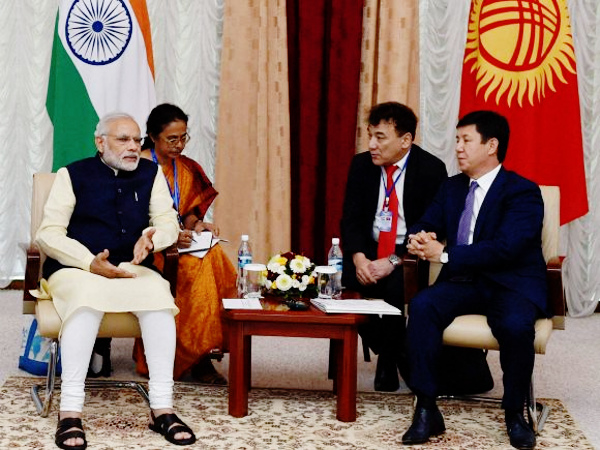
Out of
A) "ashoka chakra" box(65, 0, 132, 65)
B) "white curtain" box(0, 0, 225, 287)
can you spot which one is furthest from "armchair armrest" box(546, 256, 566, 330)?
"white curtain" box(0, 0, 225, 287)

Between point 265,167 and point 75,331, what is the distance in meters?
2.84

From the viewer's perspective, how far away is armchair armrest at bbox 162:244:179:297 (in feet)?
13.0

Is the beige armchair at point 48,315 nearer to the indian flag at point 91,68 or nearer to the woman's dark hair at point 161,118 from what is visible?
the woman's dark hair at point 161,118

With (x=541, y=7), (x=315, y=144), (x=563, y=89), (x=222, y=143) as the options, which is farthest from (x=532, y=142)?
(x=222, y=143)

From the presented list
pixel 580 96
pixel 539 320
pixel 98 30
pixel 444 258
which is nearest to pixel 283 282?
pixel 444 258

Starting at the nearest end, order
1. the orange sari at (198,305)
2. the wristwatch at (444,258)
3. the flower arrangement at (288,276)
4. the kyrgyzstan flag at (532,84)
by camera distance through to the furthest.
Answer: the wristwatch at (444,258)
the flower arrangement at (288,276)
the orange sari at (198,305)
the kyrgyzstan flag at (532,84)

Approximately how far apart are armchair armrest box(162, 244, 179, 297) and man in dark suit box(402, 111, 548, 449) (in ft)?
3.30

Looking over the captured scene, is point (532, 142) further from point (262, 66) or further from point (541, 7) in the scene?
point (262, 66)

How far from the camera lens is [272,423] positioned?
12.1 feet

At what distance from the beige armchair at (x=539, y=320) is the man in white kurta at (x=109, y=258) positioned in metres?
1.04

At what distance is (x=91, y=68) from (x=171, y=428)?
8.81ft

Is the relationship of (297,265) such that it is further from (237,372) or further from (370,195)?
(370,195)

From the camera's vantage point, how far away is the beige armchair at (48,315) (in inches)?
143

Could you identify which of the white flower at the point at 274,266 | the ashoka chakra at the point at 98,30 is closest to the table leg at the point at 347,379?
the white flower at the point at 274,266
